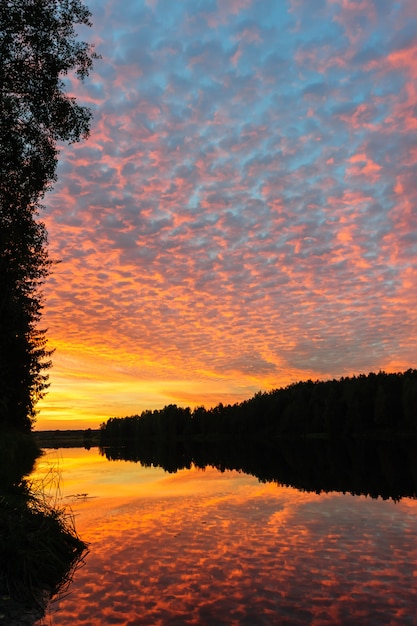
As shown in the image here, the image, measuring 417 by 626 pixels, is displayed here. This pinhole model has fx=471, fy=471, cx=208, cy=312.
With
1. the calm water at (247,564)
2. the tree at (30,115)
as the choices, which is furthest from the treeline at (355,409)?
the tree at (30,115)

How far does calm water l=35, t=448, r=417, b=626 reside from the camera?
12.0m

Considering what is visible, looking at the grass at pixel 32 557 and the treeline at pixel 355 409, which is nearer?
the grass at pixel 32 557

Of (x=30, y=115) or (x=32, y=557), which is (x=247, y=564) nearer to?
(x=32, y=557)

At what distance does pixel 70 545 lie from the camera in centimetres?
1784

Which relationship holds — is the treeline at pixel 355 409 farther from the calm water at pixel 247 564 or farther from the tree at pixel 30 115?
the tree at pixel 30 115

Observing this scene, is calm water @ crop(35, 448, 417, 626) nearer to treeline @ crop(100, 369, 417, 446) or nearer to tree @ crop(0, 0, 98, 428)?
tree @ crop(0, 0, 98, 428)

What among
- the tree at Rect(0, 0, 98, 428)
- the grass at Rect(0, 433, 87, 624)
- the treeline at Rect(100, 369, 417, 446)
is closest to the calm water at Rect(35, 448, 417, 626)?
the grass at Rect(0, 433, 87, 624)

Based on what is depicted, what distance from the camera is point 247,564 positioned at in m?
16.0

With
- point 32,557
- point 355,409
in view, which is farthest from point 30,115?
point 355,409

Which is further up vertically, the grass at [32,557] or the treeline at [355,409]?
the treeline at [355,409]

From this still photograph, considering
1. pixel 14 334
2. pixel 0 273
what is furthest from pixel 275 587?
pixel 14 334

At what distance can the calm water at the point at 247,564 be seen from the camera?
12.0m

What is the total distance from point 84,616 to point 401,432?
452 feet

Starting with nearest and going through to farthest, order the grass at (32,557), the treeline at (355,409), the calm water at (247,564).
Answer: the calm water at (247,564) → the grass at (32,557) → the treeline at (355,409)
